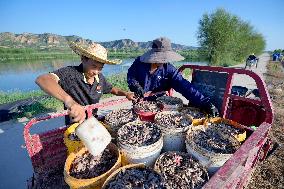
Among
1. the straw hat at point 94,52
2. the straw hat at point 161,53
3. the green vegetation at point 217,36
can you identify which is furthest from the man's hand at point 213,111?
the green vegetation at point 217,36

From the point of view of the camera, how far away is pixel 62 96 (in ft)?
8.43

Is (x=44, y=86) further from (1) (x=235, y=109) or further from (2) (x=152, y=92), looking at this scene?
(1) (x=235, y=109)

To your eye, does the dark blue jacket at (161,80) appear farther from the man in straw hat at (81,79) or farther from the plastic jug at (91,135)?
the plastic jug at (91,135)

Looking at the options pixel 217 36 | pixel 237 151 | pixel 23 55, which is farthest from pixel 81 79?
pixel 23 55

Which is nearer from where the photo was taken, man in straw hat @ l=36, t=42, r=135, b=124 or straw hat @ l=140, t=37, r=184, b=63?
man in straw hat @ l=36, t=42, r=135, b=124

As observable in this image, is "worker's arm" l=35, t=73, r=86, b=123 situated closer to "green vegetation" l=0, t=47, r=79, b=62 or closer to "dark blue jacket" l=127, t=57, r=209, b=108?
"dark blue jacket" l=127, t=57, r=209, b=108

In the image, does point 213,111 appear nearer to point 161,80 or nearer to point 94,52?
point 161,80

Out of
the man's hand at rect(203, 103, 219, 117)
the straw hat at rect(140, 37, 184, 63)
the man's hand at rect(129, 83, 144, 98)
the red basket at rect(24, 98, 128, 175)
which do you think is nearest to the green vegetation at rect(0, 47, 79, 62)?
the man's hand at rect(129, 83, 144, 98)

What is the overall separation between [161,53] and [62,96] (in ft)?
7.34

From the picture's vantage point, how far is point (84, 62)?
3314 mm

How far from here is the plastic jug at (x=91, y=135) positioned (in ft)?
6.52

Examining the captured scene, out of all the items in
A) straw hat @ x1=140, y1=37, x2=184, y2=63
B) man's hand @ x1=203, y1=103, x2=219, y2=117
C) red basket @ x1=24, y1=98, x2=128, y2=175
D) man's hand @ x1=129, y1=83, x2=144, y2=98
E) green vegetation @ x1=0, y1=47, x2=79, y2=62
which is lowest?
green vegetation @ x1=0, y1=47, x2=79, y2=62

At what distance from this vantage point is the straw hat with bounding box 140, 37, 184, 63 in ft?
13.3

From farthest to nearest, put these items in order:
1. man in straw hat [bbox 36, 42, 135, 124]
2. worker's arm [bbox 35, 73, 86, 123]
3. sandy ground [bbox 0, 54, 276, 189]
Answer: sandy ground [bbox 0, 54, 276, 189], man in straw hat [bbox 36, 42, 135, 124], worker's arm [bbox 35, 73, 86, 123]
